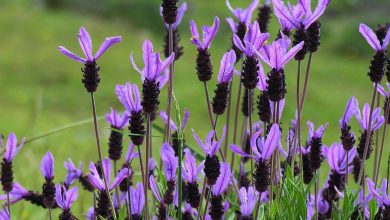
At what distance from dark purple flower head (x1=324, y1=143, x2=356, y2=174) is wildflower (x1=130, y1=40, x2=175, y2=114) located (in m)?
0.42

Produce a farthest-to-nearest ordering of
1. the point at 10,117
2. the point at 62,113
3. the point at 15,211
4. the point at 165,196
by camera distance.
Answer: the point at 62,113, the point at 10,117, the point at 15,211, the point at 165,196

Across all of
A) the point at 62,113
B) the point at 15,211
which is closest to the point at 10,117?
the point at 62,113

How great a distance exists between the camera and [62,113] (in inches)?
260

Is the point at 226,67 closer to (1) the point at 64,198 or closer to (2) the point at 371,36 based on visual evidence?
(2) the point at 371,36

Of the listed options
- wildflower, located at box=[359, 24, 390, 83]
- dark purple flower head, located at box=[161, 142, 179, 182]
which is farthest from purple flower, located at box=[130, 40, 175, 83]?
wildflower, located at box=[359, 24, 390, 83]

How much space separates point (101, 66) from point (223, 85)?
7.01 meters

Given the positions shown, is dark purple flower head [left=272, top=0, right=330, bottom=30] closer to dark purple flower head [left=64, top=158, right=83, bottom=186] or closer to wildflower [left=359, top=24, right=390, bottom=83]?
wildflower [left=359, top=24, right=390, bottom=83]

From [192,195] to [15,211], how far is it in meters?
1.67

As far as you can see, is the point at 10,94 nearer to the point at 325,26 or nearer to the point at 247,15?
the point at 247,15

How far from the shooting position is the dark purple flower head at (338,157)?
4.51 feet

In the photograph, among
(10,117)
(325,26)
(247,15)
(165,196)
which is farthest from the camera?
(325,26)

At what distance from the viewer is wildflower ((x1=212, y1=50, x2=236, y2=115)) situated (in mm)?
1229

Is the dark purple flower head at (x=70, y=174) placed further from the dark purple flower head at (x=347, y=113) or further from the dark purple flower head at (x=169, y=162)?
the dark purple flower head at (x=347, y=113)

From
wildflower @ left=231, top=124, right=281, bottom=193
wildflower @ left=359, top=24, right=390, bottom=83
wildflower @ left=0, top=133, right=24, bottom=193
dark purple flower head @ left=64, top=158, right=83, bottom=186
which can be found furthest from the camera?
dark purple flower head @ left=64, top=158, right=83, bottom=186
